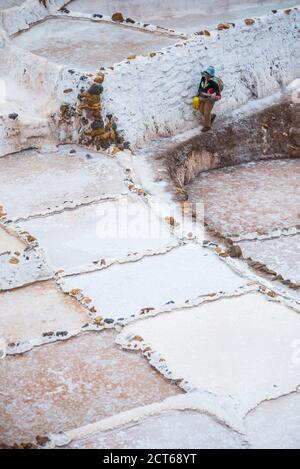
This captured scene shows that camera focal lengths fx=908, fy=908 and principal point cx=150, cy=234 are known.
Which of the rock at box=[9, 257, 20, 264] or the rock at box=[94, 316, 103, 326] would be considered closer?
the rock at box=[94, 316, 103, 326]

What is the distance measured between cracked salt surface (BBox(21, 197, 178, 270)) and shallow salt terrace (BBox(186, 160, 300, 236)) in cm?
165

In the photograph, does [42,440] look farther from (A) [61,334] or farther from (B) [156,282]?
(B) [156,282]

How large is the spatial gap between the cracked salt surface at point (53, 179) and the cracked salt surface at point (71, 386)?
3756 mm

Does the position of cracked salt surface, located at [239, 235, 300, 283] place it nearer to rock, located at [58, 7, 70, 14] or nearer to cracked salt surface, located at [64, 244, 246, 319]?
cracked salt surface, located at [64, 244, 246, 319]

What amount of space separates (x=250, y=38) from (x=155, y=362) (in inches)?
367

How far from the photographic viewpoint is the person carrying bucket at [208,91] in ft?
51.8

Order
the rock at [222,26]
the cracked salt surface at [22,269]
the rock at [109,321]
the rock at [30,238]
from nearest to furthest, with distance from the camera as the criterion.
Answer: the rock at [109,321], the cracked salt surface at [22,269], the rock at [30,238], the rock at [222,26]

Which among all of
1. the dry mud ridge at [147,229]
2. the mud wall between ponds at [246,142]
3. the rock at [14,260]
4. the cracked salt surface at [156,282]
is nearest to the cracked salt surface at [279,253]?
the dry mud ridge at [147,229]

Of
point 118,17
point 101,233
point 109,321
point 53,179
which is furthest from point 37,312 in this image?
point 118,17

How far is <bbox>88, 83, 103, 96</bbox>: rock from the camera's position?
15195mm

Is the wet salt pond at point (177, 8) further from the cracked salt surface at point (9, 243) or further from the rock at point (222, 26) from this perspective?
the cracked salt surface at point (9, 243)

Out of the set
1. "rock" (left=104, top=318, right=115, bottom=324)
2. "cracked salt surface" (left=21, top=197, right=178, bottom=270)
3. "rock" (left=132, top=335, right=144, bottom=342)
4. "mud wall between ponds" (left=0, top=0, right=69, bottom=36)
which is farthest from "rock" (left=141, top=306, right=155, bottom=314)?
"mud wall between ponds" (left=0, top=0, right=69, bottom=36)

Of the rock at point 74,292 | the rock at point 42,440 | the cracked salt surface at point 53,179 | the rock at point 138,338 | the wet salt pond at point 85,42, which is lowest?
the rock at point 42,440

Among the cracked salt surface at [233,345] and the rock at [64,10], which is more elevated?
the rock at [64,10]
